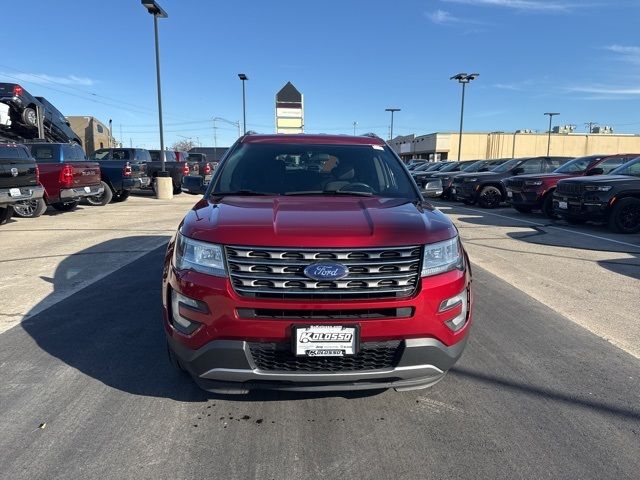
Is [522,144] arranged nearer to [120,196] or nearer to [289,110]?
[289,110]

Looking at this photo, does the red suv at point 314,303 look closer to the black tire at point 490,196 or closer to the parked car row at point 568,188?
the parked car row at point 568,188

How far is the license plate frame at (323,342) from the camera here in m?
2.55

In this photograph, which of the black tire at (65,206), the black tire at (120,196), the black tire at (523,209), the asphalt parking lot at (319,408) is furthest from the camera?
the black tire at (120,196)

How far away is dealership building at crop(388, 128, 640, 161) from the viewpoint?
66.4m

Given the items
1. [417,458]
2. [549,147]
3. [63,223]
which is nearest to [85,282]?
[417,458]

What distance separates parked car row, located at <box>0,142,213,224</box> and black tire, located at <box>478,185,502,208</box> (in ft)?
33.9

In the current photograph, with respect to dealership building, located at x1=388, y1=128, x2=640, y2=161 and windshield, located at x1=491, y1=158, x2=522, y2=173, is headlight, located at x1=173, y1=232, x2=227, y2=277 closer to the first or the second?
windshield, located at x1=491, y1=158, x2=522, y2=173

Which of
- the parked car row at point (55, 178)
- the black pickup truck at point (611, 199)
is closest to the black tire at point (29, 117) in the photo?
the parked car row at point (55, 178)

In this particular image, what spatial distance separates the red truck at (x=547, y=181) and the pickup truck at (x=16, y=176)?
41.1 feet

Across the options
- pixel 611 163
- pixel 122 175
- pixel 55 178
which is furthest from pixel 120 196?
pixel 611 163

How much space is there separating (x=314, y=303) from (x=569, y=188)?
10.3m

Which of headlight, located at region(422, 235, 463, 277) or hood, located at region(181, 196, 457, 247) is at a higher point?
hood, located at region(181, 196, 457, 247)

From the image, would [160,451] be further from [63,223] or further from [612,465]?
[63,223]

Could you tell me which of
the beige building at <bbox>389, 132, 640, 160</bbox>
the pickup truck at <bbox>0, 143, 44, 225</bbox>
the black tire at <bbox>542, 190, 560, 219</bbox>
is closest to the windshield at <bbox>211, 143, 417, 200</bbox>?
the pickup truck at <bbox>0, 143, 44, 225</bbox>
